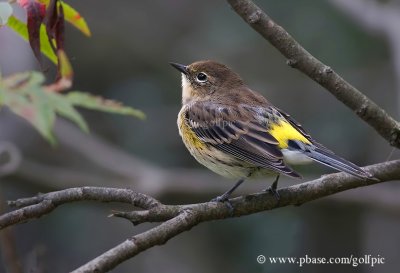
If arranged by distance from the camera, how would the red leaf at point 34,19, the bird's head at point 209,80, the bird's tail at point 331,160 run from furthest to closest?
1. the bird's head at point 209,80
2. the bird's tail at point 331,160
3. the red leaf at point 34,19

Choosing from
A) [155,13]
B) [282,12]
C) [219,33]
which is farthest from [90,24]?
[282,12]

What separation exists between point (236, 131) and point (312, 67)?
5.55 ft

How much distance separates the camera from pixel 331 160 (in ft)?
14.5

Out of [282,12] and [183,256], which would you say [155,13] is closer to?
[282,12]

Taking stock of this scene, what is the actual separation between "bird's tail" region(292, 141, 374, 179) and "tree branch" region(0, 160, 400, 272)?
89 millimetres

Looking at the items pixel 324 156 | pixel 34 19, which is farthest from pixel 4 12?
pixel 324 156

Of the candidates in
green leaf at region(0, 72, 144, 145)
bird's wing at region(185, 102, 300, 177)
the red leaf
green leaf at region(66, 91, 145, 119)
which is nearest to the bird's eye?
bird's wing at region(185, 102, 300, 177)

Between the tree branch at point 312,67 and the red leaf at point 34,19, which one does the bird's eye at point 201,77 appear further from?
the red leaf at point 34,19

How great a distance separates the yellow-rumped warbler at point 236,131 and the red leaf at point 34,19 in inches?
58.3

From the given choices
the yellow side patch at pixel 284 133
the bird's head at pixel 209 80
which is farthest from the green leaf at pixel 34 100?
the bird's head at pixel 209 80

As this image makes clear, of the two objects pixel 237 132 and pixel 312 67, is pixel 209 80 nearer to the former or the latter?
pixel 237 132

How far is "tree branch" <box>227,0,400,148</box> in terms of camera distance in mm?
3377

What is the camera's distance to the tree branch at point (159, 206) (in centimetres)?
332

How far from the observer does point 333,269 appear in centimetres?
855
